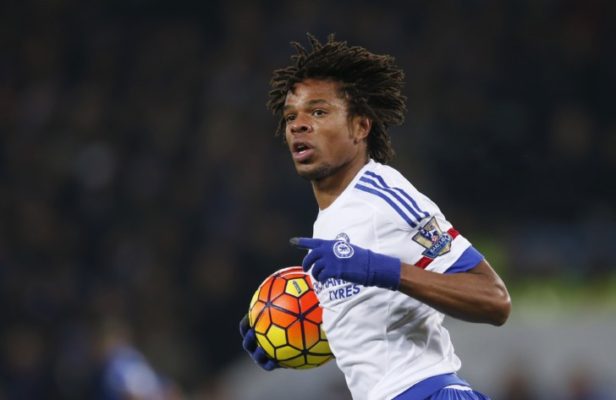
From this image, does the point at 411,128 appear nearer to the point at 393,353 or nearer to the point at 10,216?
the point at 10,216

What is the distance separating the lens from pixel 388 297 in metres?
3.65

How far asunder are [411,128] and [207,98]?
7.98 ft

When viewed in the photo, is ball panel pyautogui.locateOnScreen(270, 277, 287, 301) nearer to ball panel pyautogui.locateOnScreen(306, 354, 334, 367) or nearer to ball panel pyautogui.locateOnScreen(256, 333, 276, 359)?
ball panel pyautogui.locateOnScreen(256, 333, 276, 359)

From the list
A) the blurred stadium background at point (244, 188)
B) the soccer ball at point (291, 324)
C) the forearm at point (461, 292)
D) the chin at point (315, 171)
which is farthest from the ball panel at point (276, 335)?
the blurred stadium background at point (244, 188)

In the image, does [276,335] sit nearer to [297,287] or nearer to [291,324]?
[291,324]

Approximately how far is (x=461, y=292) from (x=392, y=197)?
1.36 ft

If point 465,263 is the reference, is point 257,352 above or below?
below

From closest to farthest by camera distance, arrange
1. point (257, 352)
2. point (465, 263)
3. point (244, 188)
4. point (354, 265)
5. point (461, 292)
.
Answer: point (354, 265) → point (461, 292) → point (465, 263) → point (257, 352) → point (244, 188)

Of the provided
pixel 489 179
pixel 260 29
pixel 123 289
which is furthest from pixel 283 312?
pixel 260 29

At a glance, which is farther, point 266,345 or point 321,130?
point 266,345

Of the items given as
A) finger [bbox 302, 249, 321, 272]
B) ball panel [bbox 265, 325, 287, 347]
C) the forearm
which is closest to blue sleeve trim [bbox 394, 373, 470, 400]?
the forearm

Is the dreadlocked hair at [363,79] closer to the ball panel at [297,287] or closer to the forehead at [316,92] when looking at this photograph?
the forehead at [316,92]

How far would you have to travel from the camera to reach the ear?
3.91 metres

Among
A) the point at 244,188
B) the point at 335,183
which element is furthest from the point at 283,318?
the point at 244,188
